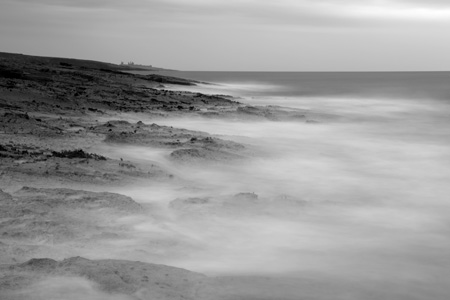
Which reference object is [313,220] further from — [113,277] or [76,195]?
[113,277]

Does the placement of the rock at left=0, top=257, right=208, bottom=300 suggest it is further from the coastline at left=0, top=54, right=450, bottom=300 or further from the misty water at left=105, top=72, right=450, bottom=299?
the misty water at left=105, top=72, right=450, bottom=299

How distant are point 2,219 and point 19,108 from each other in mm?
8718

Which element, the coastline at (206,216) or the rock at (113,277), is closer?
the rock at (113,277)

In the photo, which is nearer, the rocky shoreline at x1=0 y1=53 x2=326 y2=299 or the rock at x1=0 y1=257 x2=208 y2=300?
the rock at x1=0 y1=257 x2=208 y2=300

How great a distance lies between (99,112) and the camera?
15.2 meters

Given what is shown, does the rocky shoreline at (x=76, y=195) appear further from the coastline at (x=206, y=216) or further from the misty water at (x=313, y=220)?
the misty water at (x=313, y=220)

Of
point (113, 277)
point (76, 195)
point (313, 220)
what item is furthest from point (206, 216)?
point (113, 277)

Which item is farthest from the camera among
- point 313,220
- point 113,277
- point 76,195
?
point 313,220

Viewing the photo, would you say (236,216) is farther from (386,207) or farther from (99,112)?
(99,112)

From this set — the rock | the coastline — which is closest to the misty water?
the coastline

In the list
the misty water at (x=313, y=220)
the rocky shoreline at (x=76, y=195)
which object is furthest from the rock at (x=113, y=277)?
the misty water at (x=313, y=220)

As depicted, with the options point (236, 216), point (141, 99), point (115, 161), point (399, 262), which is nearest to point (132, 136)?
point (115, 161)

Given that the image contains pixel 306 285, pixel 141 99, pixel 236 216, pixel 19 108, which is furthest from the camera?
pixel 141 99

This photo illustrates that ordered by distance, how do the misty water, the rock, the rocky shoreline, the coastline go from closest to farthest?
the rock, the rocky shoreline, the coastline, the misty water
